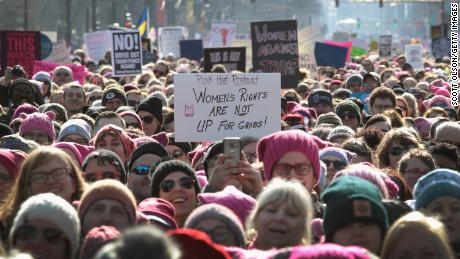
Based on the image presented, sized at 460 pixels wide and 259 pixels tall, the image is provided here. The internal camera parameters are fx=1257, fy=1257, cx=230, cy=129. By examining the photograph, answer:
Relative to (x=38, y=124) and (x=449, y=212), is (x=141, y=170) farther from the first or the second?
(x=449, y=212)

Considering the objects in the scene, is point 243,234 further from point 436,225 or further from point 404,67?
point 404,67

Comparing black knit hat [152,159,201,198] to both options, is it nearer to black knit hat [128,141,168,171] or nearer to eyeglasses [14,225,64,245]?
black knit hat [128,141,168,171]

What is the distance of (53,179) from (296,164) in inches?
54.2

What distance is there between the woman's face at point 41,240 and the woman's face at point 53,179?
→ 3.62ft

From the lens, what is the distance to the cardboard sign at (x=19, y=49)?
19.9 metres

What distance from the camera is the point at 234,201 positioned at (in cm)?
657

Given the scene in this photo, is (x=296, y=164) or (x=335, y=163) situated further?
(x=335, y=163)

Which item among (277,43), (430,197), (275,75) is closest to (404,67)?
(277,43)

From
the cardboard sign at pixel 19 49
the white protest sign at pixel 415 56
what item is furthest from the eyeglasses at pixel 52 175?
the white protest sign at pixel 415 56

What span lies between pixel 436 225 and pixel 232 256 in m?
0.88

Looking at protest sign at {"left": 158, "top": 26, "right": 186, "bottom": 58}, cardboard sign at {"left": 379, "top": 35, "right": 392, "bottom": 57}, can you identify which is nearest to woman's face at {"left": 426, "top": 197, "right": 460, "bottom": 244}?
protest sign at {"left": 158, "top": 26, "right": 186, "bottom": 58}

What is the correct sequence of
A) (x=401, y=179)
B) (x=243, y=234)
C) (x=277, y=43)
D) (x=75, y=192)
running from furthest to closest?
1. (x=277, y=43)
2. (x=401, y=179)
3. (x=75, y=192)
4. (x=243, y=234)

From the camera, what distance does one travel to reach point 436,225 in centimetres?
532

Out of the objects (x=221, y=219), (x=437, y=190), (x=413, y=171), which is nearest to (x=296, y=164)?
(x=437, y=190)
